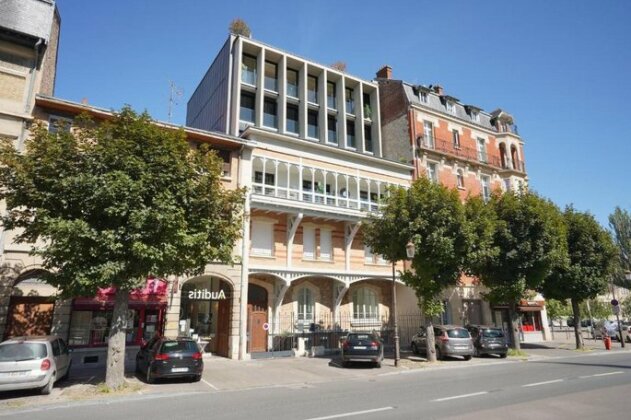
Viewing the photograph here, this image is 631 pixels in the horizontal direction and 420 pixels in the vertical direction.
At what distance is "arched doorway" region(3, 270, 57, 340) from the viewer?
1582 centimetres

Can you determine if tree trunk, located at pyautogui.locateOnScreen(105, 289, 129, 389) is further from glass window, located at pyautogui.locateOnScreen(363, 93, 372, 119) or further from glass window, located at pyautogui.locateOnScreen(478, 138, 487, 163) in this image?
glass window, located at pyautogui.locateOnScreen(478, 138, 487, 163)

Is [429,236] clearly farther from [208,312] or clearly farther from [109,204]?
[109,204]

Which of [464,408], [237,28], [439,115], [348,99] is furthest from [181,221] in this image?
[439,115]

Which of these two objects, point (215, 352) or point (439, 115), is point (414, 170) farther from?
point (215, 352)

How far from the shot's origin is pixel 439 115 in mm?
31344

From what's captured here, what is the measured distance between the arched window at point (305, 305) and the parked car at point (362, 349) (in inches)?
235

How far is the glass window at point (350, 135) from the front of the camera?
96.2ft

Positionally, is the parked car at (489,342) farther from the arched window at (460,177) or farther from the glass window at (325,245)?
the arched window at (460,177)

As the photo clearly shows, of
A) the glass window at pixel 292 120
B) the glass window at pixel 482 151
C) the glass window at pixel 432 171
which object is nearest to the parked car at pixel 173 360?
the glass window at pixel 292 120

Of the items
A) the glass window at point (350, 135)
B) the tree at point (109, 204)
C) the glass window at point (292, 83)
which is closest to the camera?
the tree at point (109, 204)

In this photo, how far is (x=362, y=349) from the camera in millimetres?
16547

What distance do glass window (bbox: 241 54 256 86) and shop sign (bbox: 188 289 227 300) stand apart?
1352 centimetres

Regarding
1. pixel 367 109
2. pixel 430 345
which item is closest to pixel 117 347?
pixel 430 345

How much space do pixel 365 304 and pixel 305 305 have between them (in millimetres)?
4250
